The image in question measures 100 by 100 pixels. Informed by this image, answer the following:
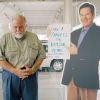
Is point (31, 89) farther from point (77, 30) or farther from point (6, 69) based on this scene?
point (77, 30)

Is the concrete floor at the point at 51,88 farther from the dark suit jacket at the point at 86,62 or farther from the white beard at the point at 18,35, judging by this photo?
the white beard at the point at 18,35

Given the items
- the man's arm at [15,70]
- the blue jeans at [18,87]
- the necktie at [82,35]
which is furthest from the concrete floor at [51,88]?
the man's arm at [15,70]

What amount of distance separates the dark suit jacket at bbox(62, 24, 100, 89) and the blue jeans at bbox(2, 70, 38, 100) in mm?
723

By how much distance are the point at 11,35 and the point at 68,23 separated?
85 centimetres

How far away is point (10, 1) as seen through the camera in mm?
3391

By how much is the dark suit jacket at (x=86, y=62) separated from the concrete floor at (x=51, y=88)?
27 centimetres

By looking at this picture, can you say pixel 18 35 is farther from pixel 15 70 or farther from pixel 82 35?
pixel 82 35

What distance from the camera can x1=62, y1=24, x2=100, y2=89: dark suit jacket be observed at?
2.87m

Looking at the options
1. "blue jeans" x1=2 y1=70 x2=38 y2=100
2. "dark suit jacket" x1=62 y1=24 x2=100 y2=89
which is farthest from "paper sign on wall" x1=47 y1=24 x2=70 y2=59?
"blue jeans" x1=2 y1=70 x2=38 y2=100

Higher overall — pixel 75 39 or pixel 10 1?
pixel 10 1

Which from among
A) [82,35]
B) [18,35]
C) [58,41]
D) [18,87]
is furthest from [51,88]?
[18,35]

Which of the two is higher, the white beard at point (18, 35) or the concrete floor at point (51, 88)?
the white beard at point (18, 35)

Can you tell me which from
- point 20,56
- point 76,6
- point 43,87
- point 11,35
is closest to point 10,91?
point 20,56

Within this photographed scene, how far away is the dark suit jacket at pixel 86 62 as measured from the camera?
2.87 metres
